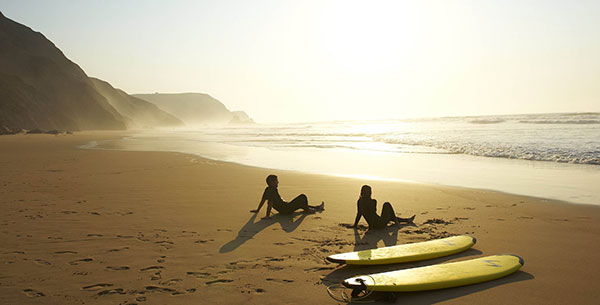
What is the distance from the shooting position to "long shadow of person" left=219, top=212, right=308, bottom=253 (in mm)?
5246

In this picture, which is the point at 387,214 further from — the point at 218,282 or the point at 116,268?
the point at 116,268

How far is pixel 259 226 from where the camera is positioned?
630 cm

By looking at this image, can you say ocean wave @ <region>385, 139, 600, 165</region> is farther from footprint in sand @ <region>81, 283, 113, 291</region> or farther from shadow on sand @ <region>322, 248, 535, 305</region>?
footprint in sand @ <region>81, 283, 113, 291</region>

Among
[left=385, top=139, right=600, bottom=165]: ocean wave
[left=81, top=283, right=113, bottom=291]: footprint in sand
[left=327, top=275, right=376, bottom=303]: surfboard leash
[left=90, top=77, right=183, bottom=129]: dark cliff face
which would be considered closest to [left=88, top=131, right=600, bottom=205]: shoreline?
[left=385, top=139, right=600, bottom=165]: ocean wave

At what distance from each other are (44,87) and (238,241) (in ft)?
240

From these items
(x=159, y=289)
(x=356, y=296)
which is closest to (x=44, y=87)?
(x=159, y=289)

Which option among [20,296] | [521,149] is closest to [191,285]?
[20,296]

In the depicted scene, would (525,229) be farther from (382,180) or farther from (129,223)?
(129,223)

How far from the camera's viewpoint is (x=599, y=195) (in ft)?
26.9

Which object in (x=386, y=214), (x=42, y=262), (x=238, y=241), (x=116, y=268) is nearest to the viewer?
(x=116, y=268)

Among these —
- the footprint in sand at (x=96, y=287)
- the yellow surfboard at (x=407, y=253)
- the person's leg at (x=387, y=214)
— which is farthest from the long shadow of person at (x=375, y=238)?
the footprint in sand at (x=96, y=287)

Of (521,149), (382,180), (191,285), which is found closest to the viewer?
(191,285)

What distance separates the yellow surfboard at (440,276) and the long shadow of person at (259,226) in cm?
218

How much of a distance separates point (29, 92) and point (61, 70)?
17.2 metres
